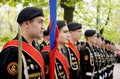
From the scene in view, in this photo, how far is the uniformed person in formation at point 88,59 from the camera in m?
8.03

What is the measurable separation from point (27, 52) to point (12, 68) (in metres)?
0.27

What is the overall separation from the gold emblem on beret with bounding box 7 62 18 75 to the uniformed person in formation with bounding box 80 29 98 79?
3.88 m

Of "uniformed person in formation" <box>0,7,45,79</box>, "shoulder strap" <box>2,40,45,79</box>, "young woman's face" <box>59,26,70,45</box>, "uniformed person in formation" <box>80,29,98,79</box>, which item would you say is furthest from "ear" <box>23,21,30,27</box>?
"uniformed person in formation" <box>80,29,98,79</box>

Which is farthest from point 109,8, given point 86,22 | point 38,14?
point 38,14

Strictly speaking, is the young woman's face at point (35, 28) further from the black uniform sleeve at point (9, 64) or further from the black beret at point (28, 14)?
the black uniform sleeve at point (9, 64)

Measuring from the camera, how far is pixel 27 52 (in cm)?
430

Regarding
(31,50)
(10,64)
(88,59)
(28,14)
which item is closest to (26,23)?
(28,14)

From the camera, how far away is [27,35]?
4395 millimetres

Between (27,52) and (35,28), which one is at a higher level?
(35,28)

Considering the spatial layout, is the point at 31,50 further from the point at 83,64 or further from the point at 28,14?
the point at 83,64

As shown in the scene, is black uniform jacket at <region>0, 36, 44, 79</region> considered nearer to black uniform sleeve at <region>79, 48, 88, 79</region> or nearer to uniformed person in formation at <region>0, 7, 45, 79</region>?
uniformed person in formation at <region>0, 7, 45, 79</region>

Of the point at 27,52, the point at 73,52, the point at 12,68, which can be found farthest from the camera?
the point at 73,52

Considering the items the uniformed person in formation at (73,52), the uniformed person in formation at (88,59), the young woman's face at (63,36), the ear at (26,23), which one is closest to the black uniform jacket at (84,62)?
the uniformed person in formation at (88,59)

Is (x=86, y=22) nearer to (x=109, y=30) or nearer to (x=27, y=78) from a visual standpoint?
(x=109, y=30)
